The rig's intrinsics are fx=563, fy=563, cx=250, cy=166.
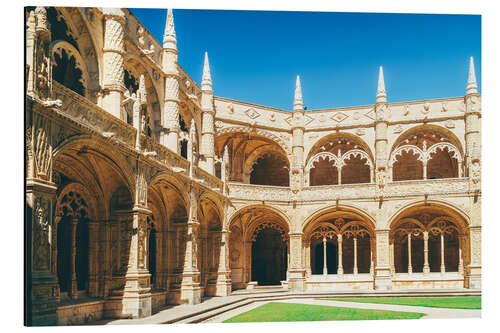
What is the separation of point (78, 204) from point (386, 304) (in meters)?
12.0

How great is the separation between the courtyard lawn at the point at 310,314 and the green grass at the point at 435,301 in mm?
2956

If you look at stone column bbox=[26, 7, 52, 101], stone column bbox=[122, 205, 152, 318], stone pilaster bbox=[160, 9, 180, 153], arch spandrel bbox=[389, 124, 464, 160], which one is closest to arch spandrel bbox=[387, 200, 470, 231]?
arch spandrel bbox=[389, 124, 464, 160]

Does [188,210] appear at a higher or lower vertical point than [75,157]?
lower

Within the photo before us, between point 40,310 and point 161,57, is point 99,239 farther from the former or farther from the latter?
point 161,57

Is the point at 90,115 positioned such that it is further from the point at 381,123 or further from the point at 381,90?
the point at 381,90

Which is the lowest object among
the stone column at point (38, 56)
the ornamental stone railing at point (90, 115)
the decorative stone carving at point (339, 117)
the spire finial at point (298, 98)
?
the ornamental stone railing at point (90, 115)

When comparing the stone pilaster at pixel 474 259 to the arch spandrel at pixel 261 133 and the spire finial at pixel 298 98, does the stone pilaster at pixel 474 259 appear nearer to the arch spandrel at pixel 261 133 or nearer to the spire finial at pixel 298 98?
the arch spandrel at pixel 261 133

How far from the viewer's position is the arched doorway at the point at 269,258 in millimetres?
31641

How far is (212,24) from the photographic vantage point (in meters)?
14.9

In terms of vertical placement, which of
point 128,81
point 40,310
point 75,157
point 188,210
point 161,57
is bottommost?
point 40,310

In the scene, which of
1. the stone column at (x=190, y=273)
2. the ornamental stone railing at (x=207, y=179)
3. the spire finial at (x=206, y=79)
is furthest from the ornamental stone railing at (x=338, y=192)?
the stone column at (x=190, y=273)

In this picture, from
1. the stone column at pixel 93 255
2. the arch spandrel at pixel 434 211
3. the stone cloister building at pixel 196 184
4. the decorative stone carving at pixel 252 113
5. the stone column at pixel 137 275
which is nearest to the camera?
the stone cloister building at pixel 196 184

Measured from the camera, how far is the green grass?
19.6m
